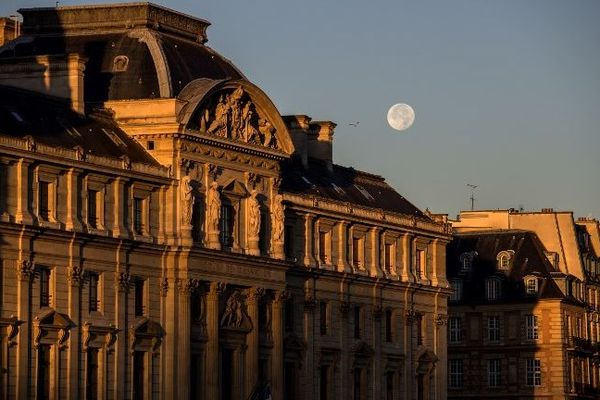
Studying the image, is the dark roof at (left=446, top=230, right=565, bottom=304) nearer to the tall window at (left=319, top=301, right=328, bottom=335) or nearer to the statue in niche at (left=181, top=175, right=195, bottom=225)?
the tall window at (left=319, top=301, right=328, bottom=335)

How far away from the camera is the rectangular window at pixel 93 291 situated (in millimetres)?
110375

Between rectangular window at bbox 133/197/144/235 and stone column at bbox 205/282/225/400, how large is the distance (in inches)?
220

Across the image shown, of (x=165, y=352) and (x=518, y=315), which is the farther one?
(x=518, y=315)

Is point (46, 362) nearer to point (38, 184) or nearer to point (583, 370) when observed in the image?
point (38, 184)

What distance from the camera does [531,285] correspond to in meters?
174

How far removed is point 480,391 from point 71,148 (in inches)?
2740

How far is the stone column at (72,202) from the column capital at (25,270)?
3042mm

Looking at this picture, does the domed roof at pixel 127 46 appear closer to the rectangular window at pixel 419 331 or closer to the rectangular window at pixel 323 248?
the rectangular window at pixel 323 248

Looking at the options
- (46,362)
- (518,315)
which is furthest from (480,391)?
(46,362)

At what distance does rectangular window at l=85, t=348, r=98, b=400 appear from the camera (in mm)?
109750

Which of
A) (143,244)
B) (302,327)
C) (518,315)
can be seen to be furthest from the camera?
(518,315)

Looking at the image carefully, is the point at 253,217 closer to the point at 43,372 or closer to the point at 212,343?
the point at 212,343

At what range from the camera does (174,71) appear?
120 m

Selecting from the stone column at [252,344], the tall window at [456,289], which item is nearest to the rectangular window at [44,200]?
the stone column at [252,344]
